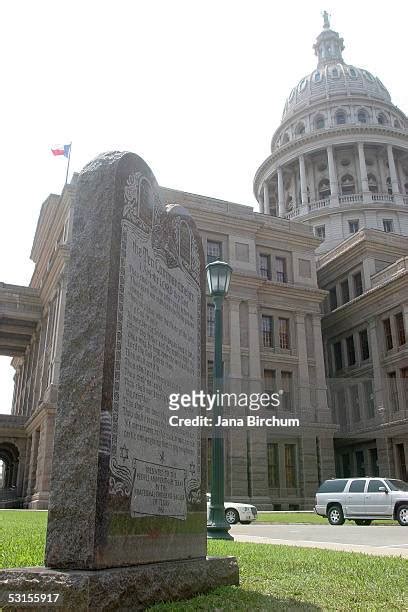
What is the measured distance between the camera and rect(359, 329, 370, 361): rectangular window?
46.2 metres

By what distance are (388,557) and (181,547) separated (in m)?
4.69

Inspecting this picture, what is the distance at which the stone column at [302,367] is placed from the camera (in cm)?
4150

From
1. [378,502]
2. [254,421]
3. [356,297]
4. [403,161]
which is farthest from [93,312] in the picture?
[403,161]

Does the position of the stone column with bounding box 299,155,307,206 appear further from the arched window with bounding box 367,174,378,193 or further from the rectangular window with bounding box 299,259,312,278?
the rectangular window with bounding box 299,259,312,278

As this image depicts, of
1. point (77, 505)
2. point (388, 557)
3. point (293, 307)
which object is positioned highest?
point (293, 307)

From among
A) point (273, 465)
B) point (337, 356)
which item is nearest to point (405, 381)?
point (337, 356)

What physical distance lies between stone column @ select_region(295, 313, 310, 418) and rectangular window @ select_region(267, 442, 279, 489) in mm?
3184

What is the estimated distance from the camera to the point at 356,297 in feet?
156

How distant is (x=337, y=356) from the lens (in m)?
50.4

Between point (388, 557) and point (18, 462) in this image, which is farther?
point (18, 462)

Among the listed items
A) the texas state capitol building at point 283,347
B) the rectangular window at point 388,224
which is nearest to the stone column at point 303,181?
the rectangular window at point 388,224

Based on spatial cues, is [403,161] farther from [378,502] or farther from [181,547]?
[181,547]

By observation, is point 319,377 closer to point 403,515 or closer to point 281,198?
point 403,515

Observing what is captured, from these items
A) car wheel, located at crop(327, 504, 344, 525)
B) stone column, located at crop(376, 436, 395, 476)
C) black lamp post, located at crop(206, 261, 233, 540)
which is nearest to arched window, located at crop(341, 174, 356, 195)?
stone column, located at crop(376, 436, 395, 476)
